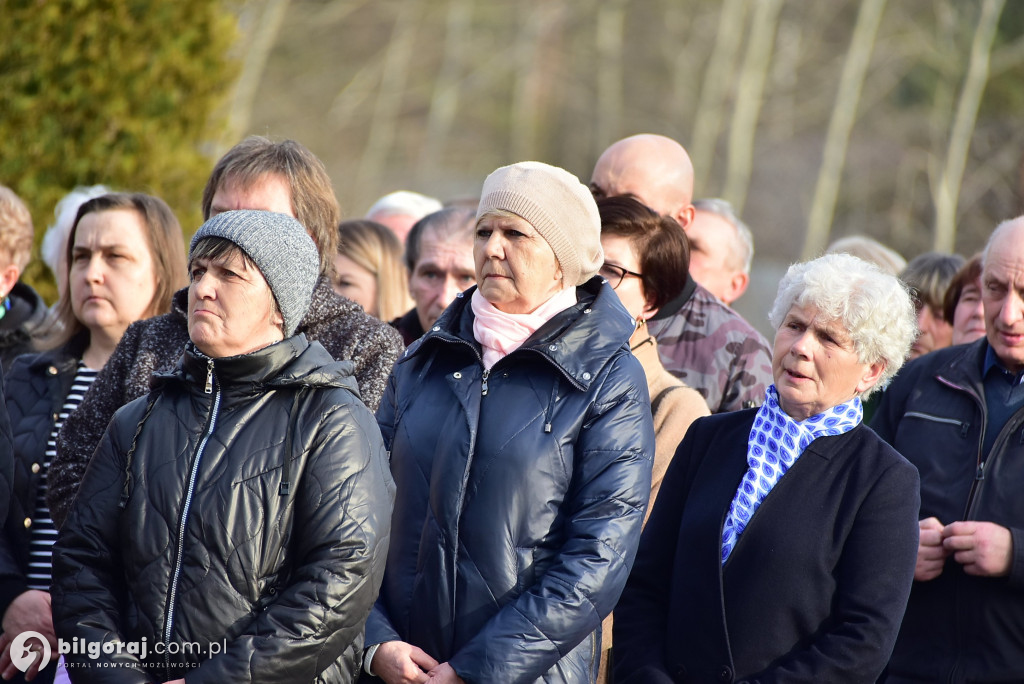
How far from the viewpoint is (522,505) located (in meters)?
2.99

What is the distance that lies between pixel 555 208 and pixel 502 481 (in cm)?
80

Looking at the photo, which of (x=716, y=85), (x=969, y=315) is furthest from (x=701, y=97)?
(x=969, y=315)

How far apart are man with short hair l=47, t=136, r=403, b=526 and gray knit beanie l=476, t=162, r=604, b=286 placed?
2.15ft

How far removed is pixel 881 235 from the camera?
24891 millimetres

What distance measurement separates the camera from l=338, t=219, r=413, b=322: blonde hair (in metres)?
5.49

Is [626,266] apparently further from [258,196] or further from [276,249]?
[276,249]

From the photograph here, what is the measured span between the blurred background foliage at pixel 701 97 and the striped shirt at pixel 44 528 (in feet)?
51.2

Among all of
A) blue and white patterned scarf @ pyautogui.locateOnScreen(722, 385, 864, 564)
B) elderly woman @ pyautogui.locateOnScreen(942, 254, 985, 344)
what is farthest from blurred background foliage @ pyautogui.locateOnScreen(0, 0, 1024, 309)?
blue and white patterned scarf @ pyautogui.locateOnScreen(722, 385, 864, 564)

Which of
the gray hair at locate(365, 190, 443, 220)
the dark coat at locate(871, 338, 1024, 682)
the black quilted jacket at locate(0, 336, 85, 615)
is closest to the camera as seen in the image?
the dark coat at locate(871, 338, 1024, 682)

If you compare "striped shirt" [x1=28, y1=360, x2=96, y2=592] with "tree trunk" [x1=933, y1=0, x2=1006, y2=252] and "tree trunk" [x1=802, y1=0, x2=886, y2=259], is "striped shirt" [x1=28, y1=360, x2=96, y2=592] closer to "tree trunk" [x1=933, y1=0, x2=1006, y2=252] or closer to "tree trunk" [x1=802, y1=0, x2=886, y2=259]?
"tree trunk" [x1=933, y1=0, x2=1006, y2=252]

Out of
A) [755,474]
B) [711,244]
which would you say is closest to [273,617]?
[755,474]

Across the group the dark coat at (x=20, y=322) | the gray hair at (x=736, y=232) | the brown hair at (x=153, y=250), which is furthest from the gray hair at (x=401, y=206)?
the brown hair at (x=153, y=250)

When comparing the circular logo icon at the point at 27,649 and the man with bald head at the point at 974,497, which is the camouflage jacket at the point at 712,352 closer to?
the man with bald head at the point at 974,497

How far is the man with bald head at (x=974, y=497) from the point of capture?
141 inches
